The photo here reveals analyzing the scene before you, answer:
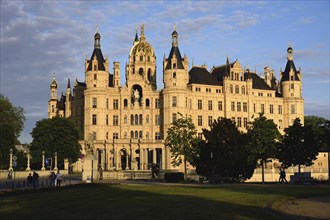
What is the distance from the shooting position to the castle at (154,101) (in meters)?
118

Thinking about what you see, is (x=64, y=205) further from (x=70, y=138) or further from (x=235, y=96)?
(x=235, y=96)

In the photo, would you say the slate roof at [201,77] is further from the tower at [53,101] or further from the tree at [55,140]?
the tower at [53,101]

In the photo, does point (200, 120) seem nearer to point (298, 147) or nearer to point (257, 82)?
point (257, 82)

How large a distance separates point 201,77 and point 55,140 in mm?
40934

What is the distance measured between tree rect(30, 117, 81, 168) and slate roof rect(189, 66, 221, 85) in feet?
109

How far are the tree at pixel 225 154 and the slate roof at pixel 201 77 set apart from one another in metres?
56.7

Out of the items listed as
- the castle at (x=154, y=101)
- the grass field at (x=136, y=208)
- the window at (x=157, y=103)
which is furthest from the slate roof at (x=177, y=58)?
the grass field at (x=136, y=208)

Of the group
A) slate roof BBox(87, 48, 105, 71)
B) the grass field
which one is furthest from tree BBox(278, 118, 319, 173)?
slate roof BBox(87, 48, 105, 71)

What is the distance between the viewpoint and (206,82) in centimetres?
12912

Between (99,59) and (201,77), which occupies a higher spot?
(99,59)

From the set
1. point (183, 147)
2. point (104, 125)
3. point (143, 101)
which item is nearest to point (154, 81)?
point (143, 101)

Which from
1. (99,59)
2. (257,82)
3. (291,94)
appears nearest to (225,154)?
(99,59)

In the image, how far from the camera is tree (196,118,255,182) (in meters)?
67.5

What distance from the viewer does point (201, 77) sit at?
5118 inches
